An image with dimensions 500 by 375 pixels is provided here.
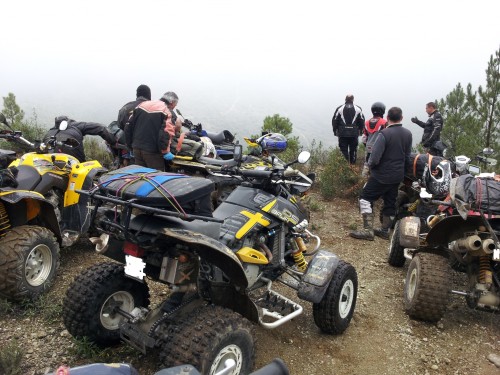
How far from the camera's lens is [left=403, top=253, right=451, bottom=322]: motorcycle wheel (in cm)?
428

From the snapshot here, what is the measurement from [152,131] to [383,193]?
3513 millimetres

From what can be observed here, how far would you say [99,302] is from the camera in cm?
332

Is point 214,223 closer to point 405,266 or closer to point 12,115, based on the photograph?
point 405,266

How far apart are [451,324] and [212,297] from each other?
2624 millimetres

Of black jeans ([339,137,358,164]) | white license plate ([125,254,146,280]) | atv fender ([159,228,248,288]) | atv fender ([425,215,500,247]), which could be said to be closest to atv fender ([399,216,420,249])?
atv fender ([425,215,500,247])

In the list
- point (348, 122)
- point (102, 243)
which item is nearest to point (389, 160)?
point (348, 122)

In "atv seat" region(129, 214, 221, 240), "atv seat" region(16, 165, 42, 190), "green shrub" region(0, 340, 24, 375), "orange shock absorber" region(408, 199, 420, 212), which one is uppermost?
"atv seat" region(129, 214, 221, 240)

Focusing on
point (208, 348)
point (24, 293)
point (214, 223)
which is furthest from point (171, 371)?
point (24, 293)

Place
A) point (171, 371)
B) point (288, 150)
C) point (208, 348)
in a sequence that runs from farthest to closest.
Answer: point (288, 150) → point (208, 348) → point (171, 371)

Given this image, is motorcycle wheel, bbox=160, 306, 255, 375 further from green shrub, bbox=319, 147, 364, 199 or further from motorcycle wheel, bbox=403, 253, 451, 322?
green shrub, bbox=319, 147, 364, 199

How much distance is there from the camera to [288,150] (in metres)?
10.4

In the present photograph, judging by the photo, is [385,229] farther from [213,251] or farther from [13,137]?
[13,137]

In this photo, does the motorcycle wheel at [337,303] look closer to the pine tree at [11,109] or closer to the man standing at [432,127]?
the man standing at [432,127]

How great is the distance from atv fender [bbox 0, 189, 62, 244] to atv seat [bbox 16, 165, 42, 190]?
0.20 metres
